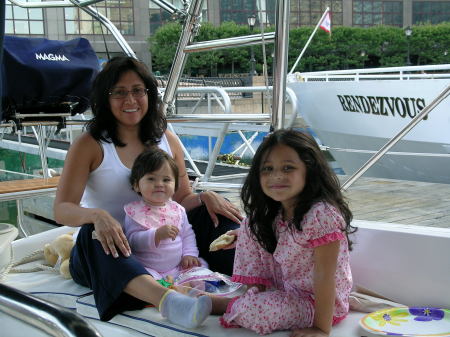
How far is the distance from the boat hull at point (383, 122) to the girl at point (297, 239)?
184 inches

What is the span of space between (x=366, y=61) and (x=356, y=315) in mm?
41797

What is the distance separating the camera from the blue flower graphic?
6.08 feet

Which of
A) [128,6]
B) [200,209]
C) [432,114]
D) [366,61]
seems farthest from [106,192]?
[366,61]

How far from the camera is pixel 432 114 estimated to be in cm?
660

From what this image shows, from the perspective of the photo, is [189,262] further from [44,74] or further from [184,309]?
[44,74]

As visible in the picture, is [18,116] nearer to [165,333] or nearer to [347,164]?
[165,333]

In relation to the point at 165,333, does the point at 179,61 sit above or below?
above

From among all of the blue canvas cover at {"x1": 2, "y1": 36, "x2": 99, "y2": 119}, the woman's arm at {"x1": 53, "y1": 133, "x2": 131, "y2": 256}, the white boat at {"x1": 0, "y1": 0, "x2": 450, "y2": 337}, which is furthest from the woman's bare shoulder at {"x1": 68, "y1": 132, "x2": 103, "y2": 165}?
the blue canvas cover at {"x1": 2, "y1": 36, "x2": 99, "y2": 119}

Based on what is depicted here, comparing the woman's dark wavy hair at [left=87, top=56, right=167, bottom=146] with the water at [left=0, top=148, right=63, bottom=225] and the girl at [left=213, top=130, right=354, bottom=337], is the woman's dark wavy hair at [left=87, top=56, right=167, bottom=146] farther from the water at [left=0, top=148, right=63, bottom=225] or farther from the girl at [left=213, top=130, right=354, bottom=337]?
the water at [left=0, top=148, right=63, bottom=225]

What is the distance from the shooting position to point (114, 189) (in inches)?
89.7

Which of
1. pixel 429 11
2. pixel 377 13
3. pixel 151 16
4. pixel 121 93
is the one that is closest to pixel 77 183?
pixel 121 93

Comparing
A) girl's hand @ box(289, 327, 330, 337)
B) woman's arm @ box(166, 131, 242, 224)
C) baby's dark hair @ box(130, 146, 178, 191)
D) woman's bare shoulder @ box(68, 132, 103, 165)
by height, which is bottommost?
girl's hand @ box(289, 327, 330, 337)

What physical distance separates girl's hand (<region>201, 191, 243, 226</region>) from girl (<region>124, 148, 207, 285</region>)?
164mm

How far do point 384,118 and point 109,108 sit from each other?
5304mm
